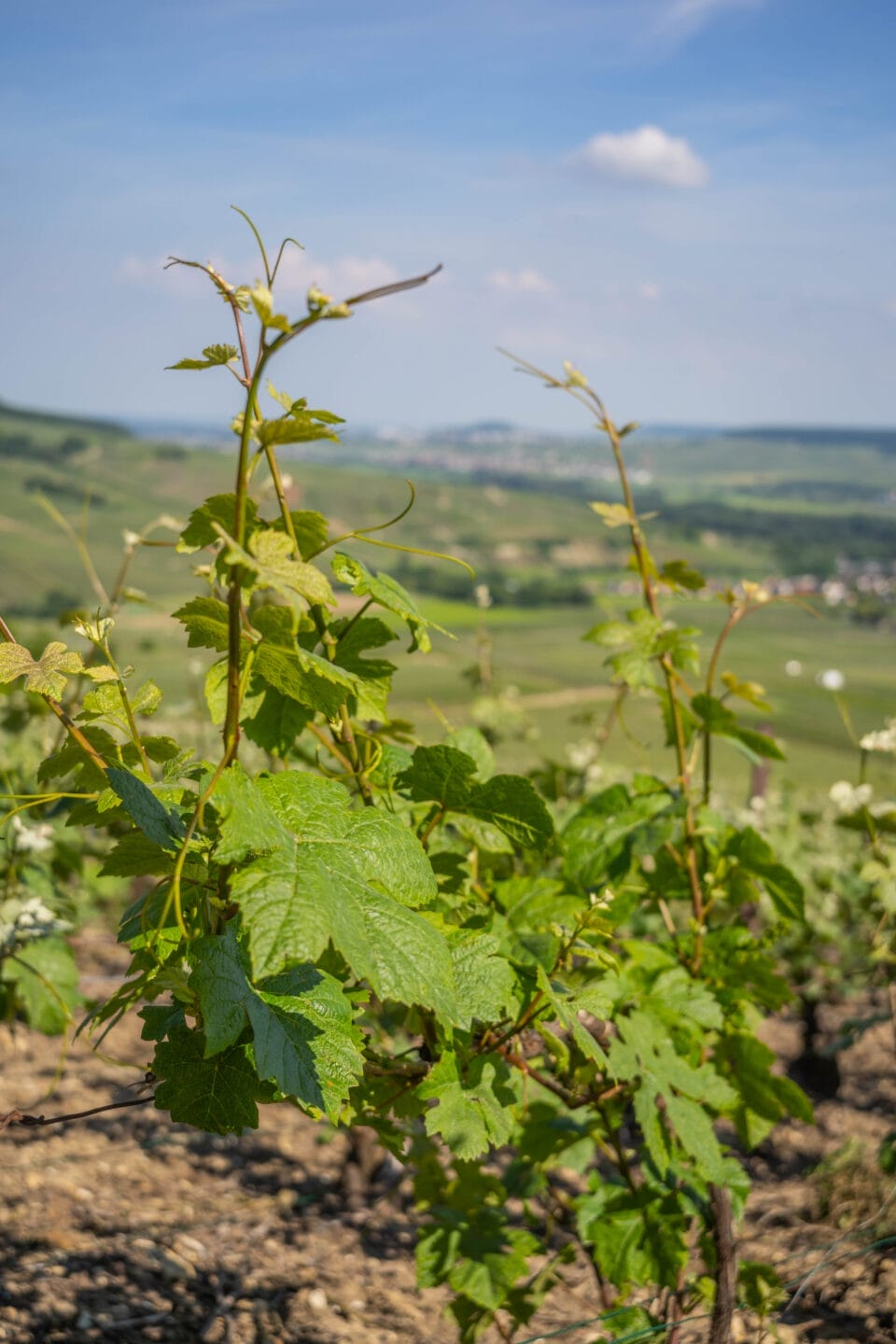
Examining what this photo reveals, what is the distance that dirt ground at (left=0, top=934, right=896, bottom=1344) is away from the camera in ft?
6.81

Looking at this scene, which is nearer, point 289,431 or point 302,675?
point 289,431

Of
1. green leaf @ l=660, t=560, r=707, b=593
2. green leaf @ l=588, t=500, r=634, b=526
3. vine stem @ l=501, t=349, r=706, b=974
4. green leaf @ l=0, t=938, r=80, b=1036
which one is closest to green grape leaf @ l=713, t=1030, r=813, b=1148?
vine stem @ l=501, t=349, r=706, b=974

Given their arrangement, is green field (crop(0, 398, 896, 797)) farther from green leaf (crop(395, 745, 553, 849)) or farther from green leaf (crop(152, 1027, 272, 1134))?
green leaf (crop(152, 1027, 272, 1134))

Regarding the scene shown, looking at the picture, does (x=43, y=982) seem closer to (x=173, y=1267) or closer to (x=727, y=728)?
(x=173, y=1267)

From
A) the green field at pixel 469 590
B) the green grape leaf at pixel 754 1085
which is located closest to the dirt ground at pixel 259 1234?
the green grape leaf at pixel 754 1085

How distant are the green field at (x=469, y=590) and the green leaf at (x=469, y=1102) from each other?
1.99 feet

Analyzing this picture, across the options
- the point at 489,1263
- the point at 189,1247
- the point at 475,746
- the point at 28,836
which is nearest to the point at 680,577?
the point at 475,746

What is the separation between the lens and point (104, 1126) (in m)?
3.18

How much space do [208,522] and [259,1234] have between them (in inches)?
90.3

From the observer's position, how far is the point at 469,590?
1373cm

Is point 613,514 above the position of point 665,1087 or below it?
above

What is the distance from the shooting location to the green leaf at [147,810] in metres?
0.93

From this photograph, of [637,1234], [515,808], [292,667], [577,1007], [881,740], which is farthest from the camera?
[881,740]

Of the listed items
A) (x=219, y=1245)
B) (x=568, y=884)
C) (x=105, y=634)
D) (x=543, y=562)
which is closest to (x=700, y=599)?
(x=568, y=884)
